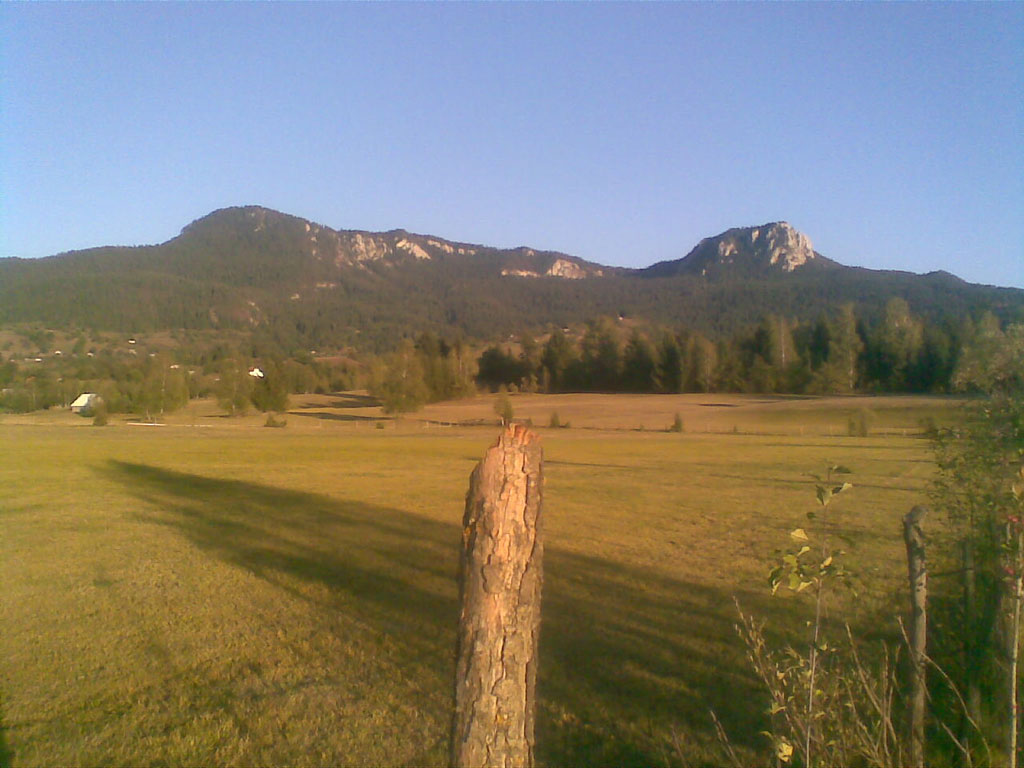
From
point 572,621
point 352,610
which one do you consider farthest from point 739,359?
point 352,610

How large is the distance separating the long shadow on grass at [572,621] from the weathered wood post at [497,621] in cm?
288

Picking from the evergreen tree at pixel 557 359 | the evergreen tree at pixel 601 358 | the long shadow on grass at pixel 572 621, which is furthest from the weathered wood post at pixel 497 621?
the evergreen tree at pixel 601 358

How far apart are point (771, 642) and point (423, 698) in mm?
3474

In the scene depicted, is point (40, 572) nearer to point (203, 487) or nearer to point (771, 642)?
point (771, 642)

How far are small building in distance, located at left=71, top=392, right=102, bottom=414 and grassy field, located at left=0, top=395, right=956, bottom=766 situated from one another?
43.2 m

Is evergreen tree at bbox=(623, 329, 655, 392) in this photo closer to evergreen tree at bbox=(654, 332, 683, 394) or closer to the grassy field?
evergreen tree at bbox=(654, 332, 683, 394)

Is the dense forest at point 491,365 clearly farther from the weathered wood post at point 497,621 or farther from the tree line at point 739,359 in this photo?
the weathered wood post at point 497,621

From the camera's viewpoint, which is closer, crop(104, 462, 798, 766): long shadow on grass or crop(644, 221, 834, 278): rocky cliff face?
crop(104, 462, 798, 766): long shadow on grass

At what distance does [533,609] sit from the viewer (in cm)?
230

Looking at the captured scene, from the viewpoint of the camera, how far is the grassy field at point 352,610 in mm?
5207

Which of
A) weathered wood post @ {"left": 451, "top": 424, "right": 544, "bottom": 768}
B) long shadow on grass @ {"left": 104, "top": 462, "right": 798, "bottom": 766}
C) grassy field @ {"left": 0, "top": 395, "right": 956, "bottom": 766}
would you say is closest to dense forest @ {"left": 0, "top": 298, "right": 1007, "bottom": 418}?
grassy field @ {"left": 0, "top": 395, "right": 956, "bottom": 766}

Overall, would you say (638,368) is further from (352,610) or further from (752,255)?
(752,255)

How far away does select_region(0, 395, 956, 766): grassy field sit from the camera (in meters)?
5.21

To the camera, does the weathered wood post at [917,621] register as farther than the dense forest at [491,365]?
No
